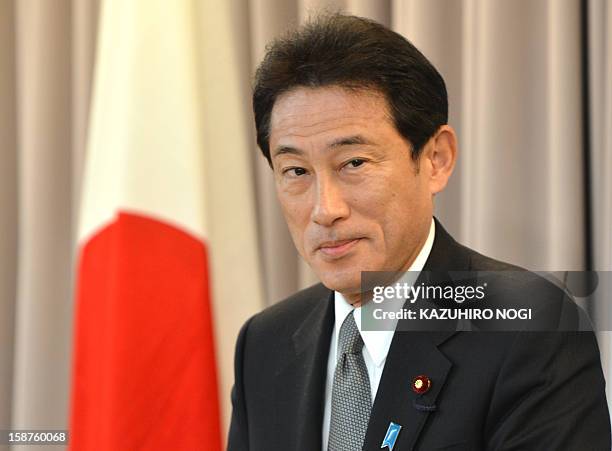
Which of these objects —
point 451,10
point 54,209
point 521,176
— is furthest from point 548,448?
point 54,209

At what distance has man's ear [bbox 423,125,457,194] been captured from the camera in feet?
6.07

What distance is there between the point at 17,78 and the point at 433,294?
66.7 inches

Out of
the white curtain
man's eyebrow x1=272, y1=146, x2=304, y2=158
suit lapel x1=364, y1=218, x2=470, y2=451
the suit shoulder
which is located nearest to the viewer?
suit lapel x1=364, y1=218, x2=470, y2=451

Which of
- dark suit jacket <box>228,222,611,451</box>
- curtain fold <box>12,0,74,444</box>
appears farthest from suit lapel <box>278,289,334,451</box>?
curtain fold <box>12,0,74,444</box>

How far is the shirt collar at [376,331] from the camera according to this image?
1812mm

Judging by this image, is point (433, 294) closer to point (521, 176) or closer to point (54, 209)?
point (521, 176)

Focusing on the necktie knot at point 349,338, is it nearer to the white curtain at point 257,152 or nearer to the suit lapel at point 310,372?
the suit lapel at point 310,372

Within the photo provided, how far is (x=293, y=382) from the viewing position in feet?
6.43

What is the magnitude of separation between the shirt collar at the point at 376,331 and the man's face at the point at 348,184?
7 centimetres

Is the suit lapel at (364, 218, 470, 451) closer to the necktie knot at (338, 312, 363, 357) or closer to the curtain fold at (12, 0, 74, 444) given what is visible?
the necktie knot at (338, 312, 363, 357)

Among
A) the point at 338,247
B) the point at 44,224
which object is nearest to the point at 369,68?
the point at 338,247

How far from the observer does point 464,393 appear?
1662 mm

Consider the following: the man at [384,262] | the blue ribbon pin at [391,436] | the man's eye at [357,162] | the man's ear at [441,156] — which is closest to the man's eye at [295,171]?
the man at [384,262]

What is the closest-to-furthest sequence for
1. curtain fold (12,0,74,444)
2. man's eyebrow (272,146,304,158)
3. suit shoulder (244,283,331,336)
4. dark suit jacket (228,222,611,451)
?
1. dark suit jacket (228,222,611,451)
2. man's eyebrow (272,146,304,158)
3. suit shoulder (244,283,331,336)
4. curtain fold (12,0,74,444)
